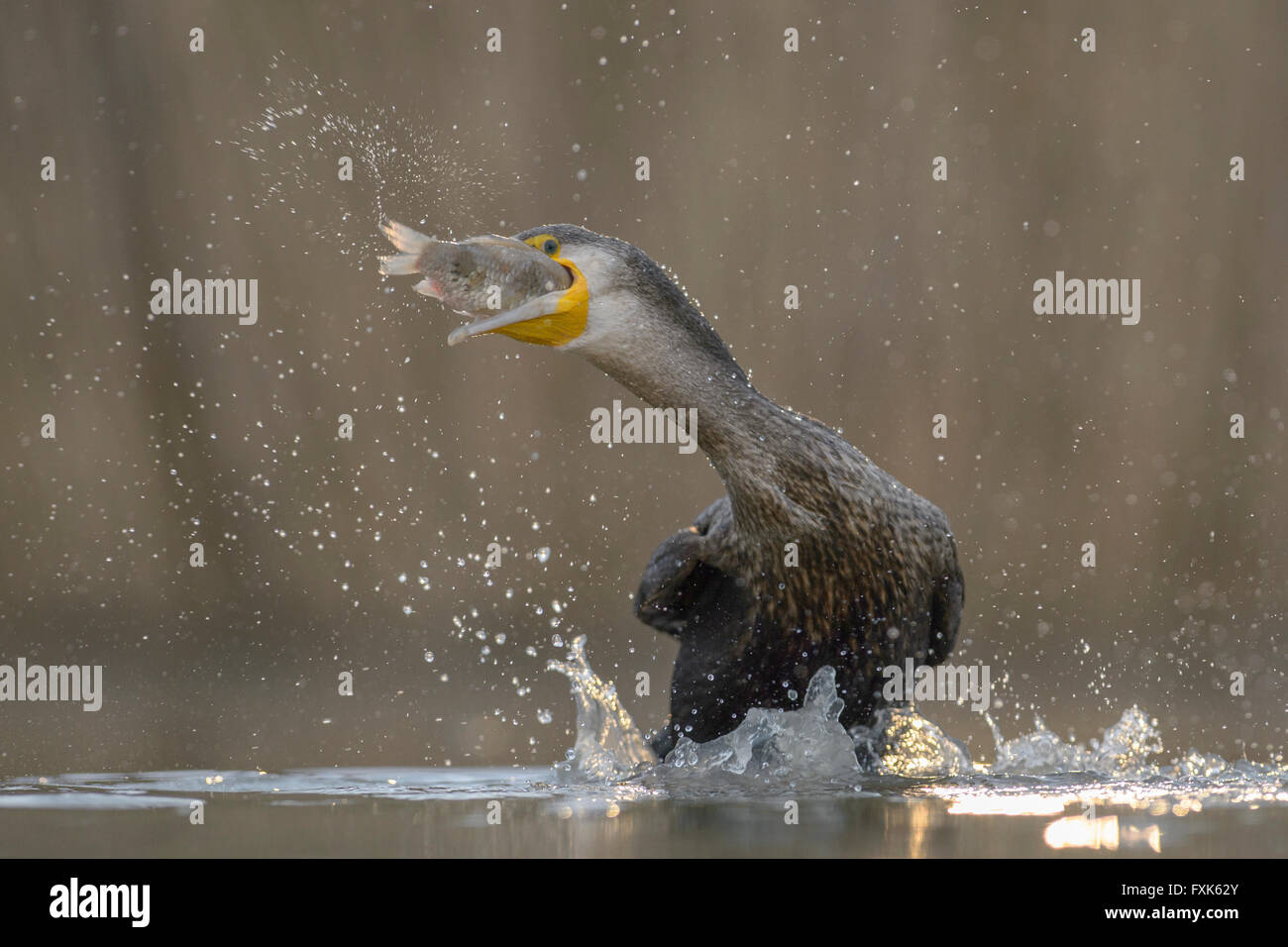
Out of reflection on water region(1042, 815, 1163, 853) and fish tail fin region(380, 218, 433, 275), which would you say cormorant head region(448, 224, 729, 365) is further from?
reflection on water region(1042, 815, 1163, 853)

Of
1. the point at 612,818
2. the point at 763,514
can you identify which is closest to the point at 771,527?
the point at 763,514

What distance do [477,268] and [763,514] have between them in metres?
0.81

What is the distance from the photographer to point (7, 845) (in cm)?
277

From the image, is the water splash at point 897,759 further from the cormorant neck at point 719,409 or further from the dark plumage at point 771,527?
the cormorant neck at point 719,409

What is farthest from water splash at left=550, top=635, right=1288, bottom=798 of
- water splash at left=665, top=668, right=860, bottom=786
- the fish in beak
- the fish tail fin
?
the fish tail fin

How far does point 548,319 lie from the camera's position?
142 inches

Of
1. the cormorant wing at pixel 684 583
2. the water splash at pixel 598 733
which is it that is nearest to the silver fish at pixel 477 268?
the cormorant wing at pixel 684 583

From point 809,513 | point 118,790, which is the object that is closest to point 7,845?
point 118,790

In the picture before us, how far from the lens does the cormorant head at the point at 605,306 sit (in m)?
3.62

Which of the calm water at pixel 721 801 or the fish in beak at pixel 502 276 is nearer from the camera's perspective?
the calm water at pixel 721 801

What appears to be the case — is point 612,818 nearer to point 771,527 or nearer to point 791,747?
point 791,747

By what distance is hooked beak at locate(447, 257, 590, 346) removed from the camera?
3.55 m

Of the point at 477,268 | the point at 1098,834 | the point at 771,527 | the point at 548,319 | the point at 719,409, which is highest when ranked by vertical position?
the point at 477,268

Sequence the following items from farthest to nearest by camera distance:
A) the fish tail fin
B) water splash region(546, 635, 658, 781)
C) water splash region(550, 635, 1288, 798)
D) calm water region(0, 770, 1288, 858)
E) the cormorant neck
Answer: water splash region(546, 635, 658, 781), the cormorant neck, the fish tail fin, water splash region(550, 635, 1288, 798), calm water region(0, 770, 1288, 858)
